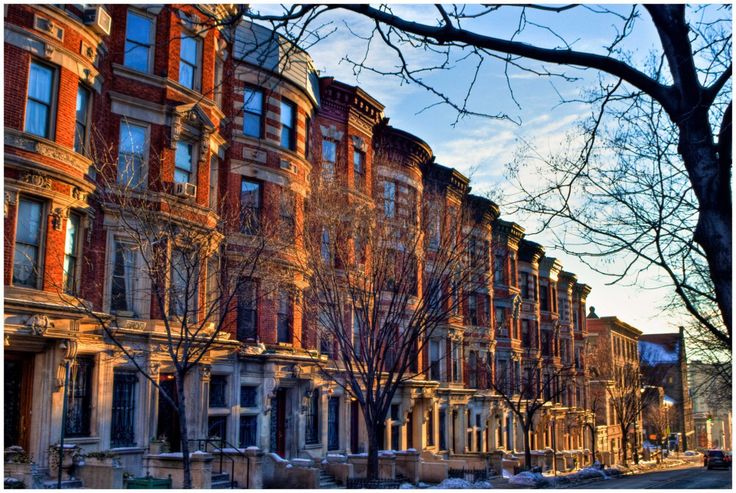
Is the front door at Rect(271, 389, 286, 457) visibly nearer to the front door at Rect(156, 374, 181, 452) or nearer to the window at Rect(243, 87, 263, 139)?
the front door at Rect(156, 374, 181, 452)

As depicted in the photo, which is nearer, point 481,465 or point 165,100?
point 165,100

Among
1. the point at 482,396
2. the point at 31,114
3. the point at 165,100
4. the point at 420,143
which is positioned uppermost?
the point at 420,143

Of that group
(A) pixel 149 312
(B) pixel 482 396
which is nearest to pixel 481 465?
(B) pixel 482 396

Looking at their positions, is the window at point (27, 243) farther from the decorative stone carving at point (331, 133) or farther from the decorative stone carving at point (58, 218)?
the decorative stone carving at point (331, 133)

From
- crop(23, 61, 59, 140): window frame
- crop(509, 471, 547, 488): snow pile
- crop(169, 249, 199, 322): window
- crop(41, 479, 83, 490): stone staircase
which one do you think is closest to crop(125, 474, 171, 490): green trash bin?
crop(41, 479, 83, 490): stone staircase

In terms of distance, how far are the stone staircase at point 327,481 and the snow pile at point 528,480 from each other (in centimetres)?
831

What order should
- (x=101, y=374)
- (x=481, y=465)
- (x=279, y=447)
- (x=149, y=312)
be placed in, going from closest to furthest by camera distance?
(x=101, y=374)
(x=149, y=312)
(x=279, y=447)
(x=481, y=465)

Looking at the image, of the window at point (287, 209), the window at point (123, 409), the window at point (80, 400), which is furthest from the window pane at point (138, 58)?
the window at point (123, 409)

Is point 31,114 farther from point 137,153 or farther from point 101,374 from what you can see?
point 101,374

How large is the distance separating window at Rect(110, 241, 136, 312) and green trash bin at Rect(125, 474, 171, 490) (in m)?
4.25

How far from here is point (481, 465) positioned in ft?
105

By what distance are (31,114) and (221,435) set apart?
1035 cm

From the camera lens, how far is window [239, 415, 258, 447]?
77.2ft

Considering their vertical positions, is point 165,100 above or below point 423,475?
above
